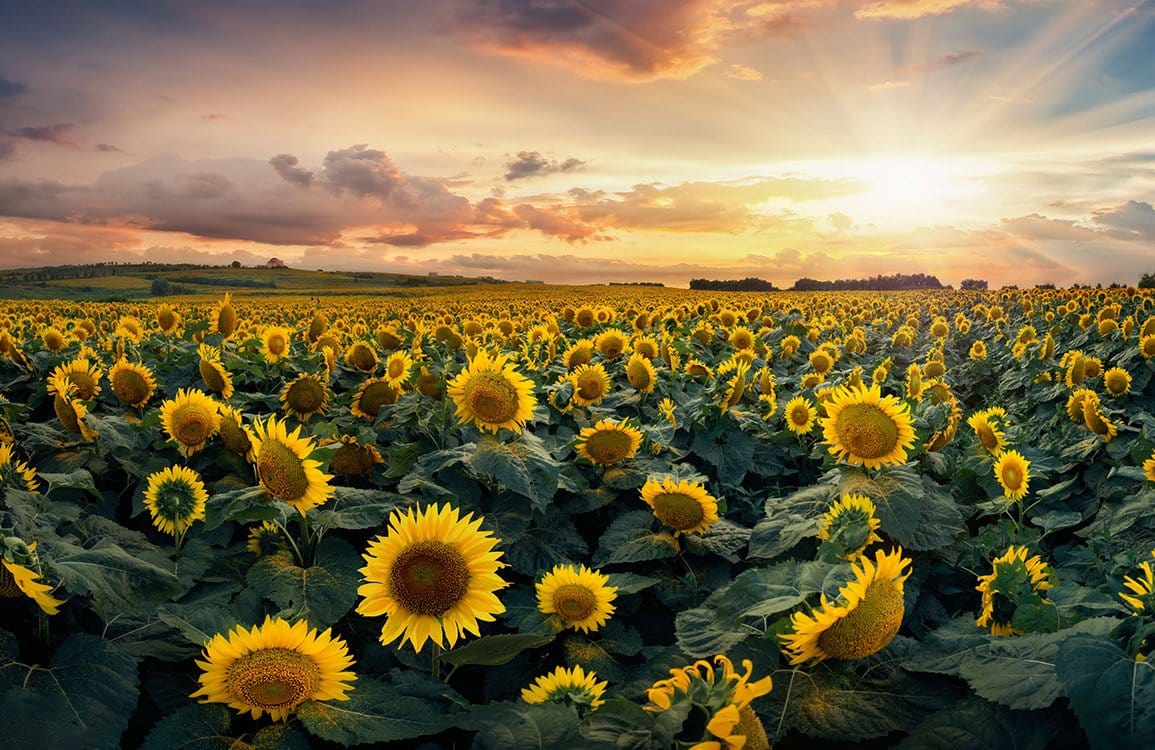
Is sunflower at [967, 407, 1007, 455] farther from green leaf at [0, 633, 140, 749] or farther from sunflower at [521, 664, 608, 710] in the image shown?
green leaf at [0, 633, 140, 749]

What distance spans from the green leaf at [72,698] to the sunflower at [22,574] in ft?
0.58

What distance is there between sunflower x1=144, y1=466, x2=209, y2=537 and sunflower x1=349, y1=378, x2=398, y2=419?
1.57 metres

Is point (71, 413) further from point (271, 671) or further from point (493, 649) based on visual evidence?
point (493, 649)

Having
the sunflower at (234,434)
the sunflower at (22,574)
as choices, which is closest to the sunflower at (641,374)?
the sunflower at (234,434)

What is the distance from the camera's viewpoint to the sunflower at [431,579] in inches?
101

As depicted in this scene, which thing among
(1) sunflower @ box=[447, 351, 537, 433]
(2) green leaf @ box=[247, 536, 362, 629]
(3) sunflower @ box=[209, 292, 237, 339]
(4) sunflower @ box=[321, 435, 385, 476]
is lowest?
(2) green leaf @ box=[247, 536, 362, 629]

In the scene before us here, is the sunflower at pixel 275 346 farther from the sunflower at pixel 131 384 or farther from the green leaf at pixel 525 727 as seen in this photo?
the green leaf at pixel 525 727

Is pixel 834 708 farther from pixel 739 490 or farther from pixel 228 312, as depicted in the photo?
pixel 228 312

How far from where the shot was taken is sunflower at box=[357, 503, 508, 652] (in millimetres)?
2568

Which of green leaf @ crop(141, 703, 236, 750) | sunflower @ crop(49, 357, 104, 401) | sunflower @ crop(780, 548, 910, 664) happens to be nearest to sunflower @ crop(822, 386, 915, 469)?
sunflower @ crop(780, 548, 910, 664)

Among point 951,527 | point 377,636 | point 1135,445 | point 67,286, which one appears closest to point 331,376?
point 377,636

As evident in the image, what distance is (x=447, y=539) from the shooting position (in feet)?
8.52

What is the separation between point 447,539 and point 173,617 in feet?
3.11

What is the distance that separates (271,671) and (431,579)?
1.91ft
